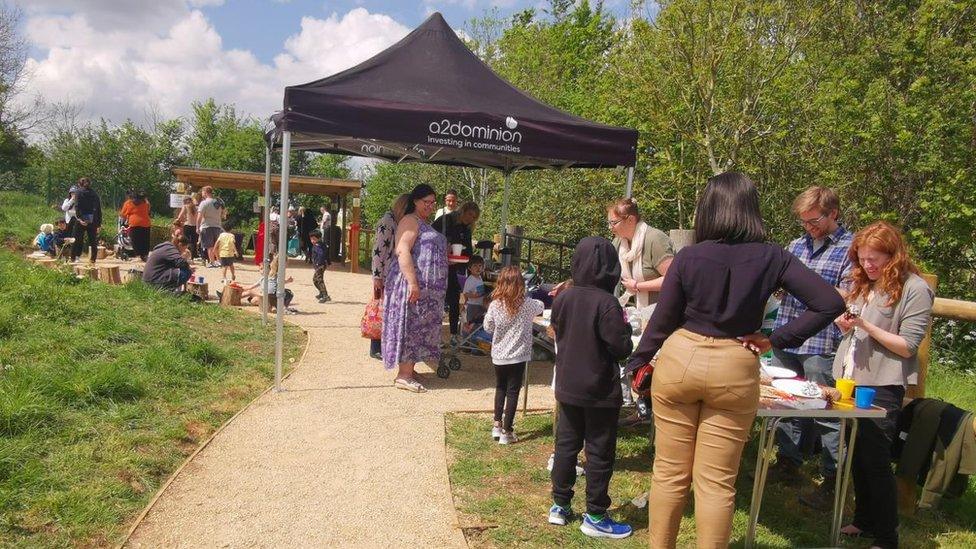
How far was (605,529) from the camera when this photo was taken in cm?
329

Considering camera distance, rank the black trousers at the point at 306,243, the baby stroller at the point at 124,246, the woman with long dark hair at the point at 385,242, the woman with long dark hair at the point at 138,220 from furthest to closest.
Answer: the black trousers at the point at 306,243 < the baby stroller at the point at 124,246 < the woman with long dark hair at the point at 138,220 < the woman with long dark hair at the point at 385,242

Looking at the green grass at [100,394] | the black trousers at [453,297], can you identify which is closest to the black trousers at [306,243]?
the green grass at [100,394]

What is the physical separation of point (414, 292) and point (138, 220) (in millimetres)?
11310

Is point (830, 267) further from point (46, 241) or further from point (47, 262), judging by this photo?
point (46, 241)

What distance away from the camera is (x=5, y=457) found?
3.50 metres

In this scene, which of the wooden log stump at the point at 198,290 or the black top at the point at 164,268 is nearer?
the black top at the point at 164,268

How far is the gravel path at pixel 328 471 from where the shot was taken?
3246mm

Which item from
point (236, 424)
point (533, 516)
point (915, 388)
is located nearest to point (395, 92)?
point (236, 424)

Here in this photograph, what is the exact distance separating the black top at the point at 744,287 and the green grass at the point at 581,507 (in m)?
1.34

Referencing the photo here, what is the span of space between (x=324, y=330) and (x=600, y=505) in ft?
17.4

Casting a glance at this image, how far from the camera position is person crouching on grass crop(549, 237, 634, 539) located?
3287 mm

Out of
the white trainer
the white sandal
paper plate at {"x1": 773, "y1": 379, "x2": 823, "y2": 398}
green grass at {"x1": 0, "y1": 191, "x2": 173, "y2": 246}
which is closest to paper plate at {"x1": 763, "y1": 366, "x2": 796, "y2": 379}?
paper plate at {"x1": 773, "y1": 379, "x2": 823, "y2": 398}

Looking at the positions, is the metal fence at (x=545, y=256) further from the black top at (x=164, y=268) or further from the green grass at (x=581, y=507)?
the green grass at (x=581, y=507)

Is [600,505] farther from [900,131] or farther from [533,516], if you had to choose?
[900,131]
